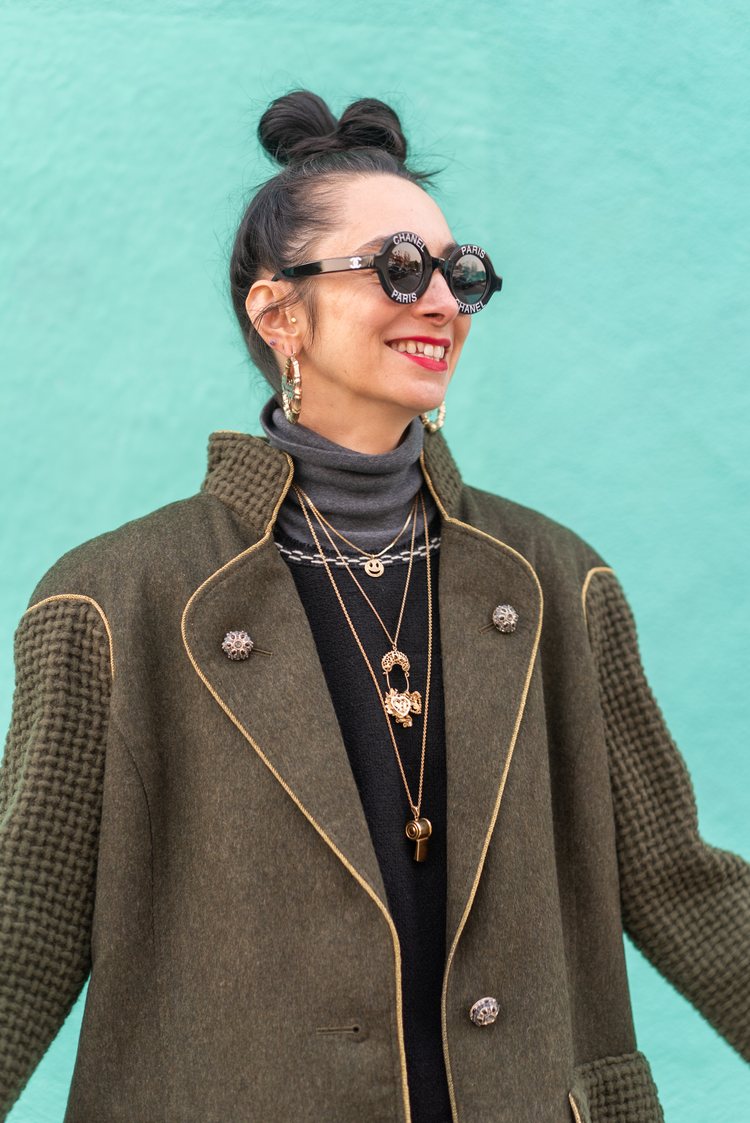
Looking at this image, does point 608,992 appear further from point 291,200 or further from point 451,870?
point 291,200

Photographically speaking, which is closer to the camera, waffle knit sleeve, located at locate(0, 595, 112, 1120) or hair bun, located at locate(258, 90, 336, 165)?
waffle knit sleeve, located at locate(0, 595, 112, 1120)

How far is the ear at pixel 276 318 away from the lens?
2.23 m

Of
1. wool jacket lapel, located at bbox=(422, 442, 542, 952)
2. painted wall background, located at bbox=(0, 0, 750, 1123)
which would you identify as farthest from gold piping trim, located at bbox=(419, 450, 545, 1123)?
painted wall background, located at bbox=(0, 0, 750, 1123)

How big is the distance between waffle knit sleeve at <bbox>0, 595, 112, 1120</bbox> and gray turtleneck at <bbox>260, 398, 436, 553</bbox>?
0.39 metres

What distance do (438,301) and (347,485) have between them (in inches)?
12.5

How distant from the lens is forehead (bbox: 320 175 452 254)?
7.16ft

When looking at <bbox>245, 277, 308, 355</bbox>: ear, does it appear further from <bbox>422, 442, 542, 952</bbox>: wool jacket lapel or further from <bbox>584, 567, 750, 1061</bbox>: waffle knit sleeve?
<bbox>584, 567, 750, 1061</bbox>: waffle knit sleeve

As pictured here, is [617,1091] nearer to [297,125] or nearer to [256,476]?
[256,476]

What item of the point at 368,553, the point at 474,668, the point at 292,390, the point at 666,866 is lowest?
the point at 666,866

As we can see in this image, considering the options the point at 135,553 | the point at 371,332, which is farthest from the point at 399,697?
the point at 371,332

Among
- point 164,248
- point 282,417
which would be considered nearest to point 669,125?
point 164,248

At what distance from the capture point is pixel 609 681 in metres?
2.32

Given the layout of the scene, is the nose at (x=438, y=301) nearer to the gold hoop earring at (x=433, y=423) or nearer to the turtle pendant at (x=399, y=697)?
the gold hoop earring at (x=433, y=423)

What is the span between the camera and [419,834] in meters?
2.05
